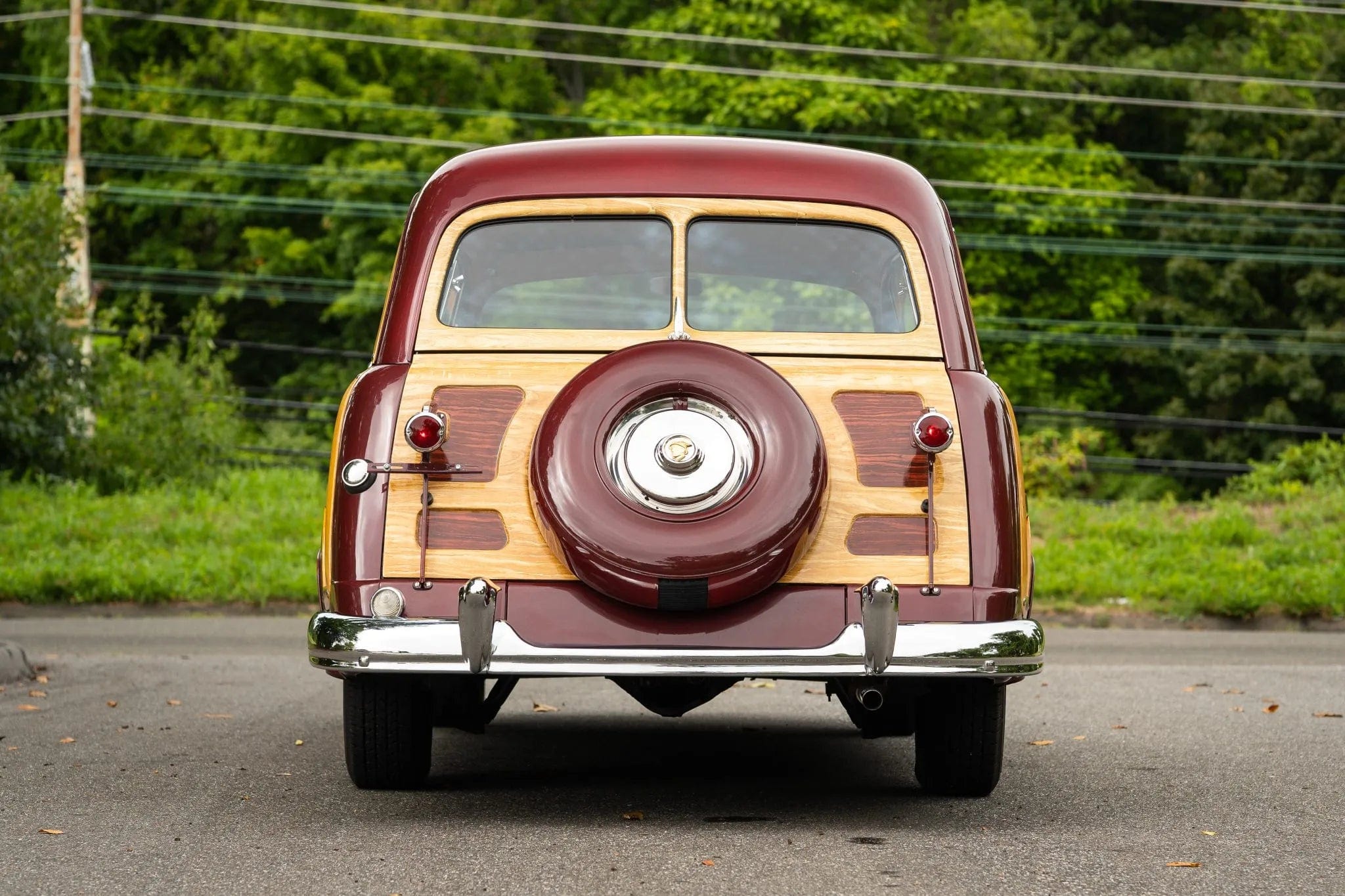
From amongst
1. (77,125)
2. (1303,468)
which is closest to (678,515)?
(1303,468)

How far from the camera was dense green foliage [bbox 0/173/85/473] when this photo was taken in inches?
708

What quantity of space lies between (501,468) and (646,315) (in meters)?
0.81

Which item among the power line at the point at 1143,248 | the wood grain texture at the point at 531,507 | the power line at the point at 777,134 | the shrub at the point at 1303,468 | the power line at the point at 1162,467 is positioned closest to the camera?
the wood grain texture at the point at 531,507

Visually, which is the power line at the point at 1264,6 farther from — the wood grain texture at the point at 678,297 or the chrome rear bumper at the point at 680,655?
the chrome rear bumper at the point at 680,655

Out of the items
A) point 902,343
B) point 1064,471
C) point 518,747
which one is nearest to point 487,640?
point 902,343

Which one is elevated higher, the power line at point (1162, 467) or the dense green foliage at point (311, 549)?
the dense green foliage at point (311, 549)

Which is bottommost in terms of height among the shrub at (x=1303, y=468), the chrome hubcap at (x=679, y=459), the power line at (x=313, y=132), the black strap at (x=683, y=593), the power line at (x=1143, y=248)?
the shrub at (x=1303, y=468)

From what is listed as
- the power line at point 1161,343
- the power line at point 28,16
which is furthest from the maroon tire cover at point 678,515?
the power line at point 28,16

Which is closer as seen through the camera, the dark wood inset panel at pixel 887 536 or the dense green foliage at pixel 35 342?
the dark wood inset panel at pixel 887 536

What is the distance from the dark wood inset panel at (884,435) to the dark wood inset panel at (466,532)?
111 centimetres

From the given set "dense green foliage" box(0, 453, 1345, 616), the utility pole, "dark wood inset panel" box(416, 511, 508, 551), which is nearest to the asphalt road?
"dark wood inset panel" box(416, 511, 508, 551)

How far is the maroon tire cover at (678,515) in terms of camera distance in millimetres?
5152

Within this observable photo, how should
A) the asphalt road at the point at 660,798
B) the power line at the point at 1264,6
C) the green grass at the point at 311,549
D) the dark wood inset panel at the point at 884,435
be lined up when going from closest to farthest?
the asphalt road at the point at 660,798, the dark wood inset panel at the point at 884,435, the green grass at the point at 311,549, the power line at the point at 1264,6

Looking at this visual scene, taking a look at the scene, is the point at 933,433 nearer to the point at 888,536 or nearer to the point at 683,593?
the point at 888,536
